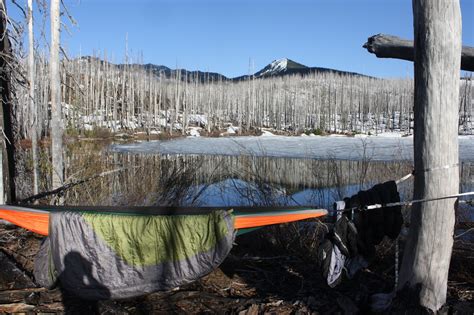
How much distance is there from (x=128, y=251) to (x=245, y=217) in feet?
2.90

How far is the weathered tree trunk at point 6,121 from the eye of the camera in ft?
20.1

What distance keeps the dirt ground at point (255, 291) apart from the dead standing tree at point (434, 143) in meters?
0.30

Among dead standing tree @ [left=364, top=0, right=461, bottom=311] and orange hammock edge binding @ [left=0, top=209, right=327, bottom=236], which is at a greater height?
dead standing tree @ [left=364, top=0, right=461, bottom=311]

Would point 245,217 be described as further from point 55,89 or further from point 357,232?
point 55,89

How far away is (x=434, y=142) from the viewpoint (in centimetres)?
257

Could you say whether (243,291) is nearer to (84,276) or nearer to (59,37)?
(84,276)

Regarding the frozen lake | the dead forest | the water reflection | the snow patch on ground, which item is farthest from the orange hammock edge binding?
the snow patch on ground

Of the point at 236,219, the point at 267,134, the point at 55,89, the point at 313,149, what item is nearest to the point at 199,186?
the point at 55,89

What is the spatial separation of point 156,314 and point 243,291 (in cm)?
75

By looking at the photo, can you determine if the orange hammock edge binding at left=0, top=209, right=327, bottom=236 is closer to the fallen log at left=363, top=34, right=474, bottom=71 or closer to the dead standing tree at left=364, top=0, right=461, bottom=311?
the dead standing tree at left=364, top=0, right=461, bottom=311

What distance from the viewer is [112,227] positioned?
3283 mm

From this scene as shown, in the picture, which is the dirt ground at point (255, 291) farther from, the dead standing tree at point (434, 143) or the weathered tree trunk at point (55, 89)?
the weathered tree trunk at point (55, 89)

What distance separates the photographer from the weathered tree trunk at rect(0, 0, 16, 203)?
6.14 metres

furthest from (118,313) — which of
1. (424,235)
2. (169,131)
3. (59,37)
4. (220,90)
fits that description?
(220,90)
